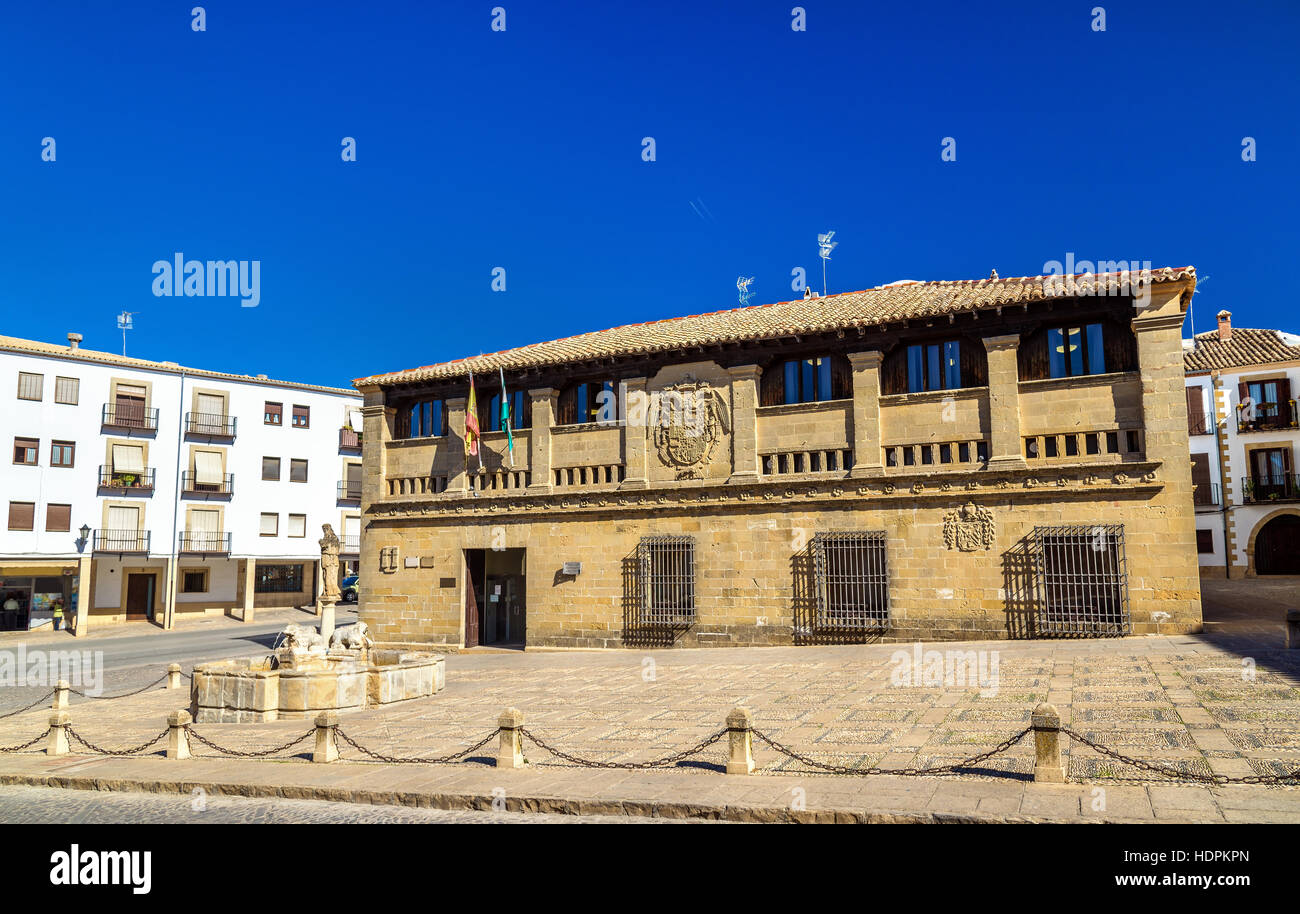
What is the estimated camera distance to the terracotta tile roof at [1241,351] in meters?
31.3

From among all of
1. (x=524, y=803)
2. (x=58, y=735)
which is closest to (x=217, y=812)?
(x=524, y=803)

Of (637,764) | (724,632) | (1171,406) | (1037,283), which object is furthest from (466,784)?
(1037,283)

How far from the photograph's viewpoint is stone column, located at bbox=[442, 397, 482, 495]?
2330 cm

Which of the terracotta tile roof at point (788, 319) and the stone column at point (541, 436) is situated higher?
the terracotta tile roof at point (788, 319)

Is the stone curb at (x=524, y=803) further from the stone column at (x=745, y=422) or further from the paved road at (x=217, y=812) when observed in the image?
the stone column at (x=745, y=422)

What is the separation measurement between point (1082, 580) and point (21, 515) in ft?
115

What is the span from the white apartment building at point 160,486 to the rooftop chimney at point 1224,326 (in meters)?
36.9

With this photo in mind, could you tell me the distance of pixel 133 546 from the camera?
3472 cm

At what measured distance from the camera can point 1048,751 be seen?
7.35 m

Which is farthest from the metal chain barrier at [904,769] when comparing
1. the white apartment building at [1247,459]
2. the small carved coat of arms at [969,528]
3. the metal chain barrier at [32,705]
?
the white apartment building at [1247,459]

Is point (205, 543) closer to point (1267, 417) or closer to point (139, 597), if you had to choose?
point (139, 597)

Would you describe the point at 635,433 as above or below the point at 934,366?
below
